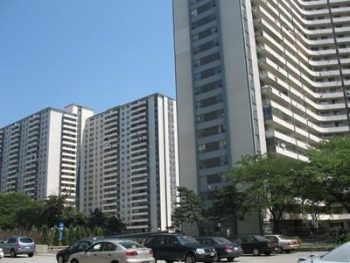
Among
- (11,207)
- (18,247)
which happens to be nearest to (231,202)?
(18,247)

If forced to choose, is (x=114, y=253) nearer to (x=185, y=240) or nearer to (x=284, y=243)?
(x=185, y=240)

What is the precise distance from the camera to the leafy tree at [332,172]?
4072 centimetres

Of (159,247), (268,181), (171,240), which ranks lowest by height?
(159,247)

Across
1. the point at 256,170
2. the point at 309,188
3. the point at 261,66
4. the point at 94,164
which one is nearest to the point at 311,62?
the point at 261,66

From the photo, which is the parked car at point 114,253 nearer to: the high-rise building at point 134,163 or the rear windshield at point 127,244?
the rear windshield at point 127,244

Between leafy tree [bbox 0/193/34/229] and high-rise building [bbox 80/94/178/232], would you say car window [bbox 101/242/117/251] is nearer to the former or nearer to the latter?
leafy tree [bbox 0/193/34/229]

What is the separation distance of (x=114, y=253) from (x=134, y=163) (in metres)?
132

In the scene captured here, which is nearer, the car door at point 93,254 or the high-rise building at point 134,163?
the car door at point 93,254

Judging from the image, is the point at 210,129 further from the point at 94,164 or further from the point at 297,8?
the point at 94,164

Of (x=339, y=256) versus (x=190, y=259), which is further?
(x=190, y=259)

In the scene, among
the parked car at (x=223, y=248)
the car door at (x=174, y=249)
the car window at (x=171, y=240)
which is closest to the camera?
the car door at (x=174, y=249)

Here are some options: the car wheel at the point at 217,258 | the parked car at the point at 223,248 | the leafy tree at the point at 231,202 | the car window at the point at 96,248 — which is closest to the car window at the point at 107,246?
the car window at the point at 96,248

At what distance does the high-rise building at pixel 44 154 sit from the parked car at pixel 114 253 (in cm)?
13628

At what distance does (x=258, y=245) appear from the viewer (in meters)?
32.4
